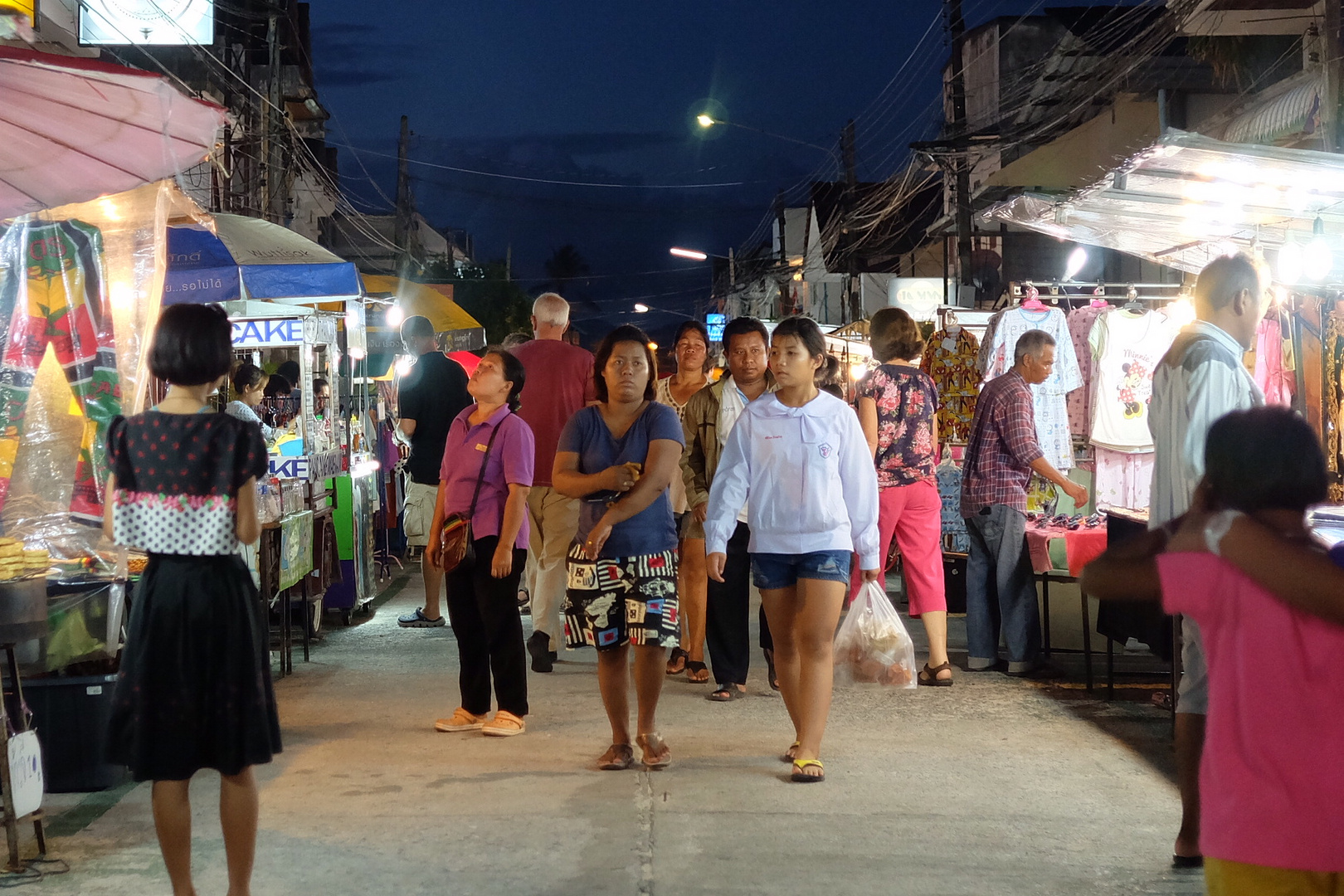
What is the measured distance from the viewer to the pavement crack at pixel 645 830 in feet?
13.8

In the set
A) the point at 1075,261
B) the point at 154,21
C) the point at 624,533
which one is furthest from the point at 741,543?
the point at 154,21

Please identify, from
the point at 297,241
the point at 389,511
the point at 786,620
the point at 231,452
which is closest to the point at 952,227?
the point at 389,511

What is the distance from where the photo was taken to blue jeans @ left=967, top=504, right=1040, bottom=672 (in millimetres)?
7793

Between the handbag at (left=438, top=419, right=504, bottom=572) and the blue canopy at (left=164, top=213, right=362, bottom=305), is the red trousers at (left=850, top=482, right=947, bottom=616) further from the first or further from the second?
the blue canopy at (left=164, top=213, right=362, bottom=305)

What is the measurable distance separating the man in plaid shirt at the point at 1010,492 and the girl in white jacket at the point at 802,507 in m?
2.38

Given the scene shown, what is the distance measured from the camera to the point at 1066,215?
7.46 metres

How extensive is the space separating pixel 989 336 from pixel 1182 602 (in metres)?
7.32

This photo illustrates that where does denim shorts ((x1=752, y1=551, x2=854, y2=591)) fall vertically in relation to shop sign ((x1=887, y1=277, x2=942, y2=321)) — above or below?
below

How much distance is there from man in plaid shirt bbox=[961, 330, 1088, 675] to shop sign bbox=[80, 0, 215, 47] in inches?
463

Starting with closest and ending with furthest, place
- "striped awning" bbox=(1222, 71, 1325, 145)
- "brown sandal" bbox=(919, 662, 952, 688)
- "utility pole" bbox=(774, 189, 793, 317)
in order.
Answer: "brown sandal" bbox=(919, 662, 952, 688), "striped awning" bbox=(1222, 71, 1325, 145), "utility pole" bbox=(774, 189, 793, 317)

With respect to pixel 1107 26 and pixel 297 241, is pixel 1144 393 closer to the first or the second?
pixel 297 241

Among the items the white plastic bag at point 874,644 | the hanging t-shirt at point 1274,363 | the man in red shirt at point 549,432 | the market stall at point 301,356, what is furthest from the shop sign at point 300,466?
the hanging t-shirt at point 1274,363

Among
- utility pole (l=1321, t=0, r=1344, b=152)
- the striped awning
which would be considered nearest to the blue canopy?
utility pole (l=1321, t=0, r=1344, b=152)

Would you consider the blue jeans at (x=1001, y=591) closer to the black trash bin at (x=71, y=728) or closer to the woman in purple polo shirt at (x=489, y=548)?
the woman in purple polo shirt at (x=489, y=548)
